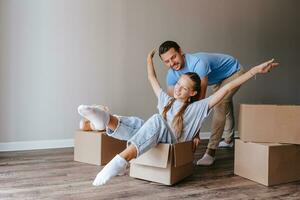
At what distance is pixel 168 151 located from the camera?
1711 millimetres

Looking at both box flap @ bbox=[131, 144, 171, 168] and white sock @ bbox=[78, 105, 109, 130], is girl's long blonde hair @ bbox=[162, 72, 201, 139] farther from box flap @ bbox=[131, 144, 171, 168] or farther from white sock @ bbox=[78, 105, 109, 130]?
white sock @ bbox=[78, 105, 109, 130]

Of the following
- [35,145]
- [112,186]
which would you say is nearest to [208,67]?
[112,186]

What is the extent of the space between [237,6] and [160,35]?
100 centimetres

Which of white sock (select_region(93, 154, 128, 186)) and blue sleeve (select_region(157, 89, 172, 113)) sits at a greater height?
blue sleeve (select_region(157, 89, 172, 113))

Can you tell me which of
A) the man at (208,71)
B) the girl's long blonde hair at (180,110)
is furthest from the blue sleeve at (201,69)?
the girl's long blonde hair at (180,110)

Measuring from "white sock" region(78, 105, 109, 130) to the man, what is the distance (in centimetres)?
60

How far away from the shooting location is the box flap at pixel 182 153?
1.74m

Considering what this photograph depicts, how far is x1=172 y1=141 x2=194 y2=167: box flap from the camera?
5.71ft

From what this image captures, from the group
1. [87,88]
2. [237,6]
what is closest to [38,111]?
[87,88]

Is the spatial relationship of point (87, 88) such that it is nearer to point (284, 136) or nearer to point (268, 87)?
point (284, 136)

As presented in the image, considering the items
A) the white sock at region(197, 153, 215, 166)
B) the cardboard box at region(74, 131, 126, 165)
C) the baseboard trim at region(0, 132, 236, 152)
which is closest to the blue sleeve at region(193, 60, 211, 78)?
the white sock at region(197, 153, 215, 166)

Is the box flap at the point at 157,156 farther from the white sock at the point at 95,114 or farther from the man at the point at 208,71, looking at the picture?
the man at the point at 208,71

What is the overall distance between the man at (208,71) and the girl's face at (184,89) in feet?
0.54

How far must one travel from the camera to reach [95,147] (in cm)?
232
